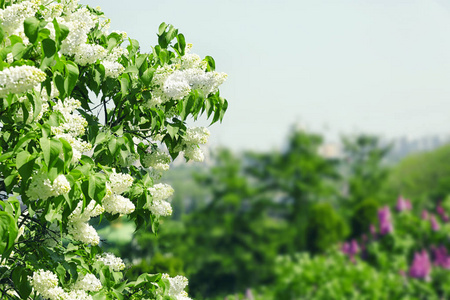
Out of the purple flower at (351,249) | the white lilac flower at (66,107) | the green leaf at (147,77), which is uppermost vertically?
the purple flower at (351,249)

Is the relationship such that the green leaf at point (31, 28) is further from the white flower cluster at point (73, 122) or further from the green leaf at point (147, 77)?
the green leaf at point (147, 77)

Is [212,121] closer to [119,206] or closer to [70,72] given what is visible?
[119,206]

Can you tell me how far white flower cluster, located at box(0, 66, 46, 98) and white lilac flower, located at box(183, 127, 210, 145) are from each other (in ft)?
4.96

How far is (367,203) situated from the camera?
910 centimetres

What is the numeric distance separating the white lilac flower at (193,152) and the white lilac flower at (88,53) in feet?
3.27

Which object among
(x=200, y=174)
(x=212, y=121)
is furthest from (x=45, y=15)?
(x=200, y=174)

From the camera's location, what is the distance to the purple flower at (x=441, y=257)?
7.23 meters

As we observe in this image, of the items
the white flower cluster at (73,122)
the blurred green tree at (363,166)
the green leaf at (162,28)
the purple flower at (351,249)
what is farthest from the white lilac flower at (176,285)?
the blurred green tree at (363,166)

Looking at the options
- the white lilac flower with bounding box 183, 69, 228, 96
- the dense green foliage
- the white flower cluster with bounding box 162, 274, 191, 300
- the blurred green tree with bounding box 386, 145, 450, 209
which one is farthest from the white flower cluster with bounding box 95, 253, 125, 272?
the blurred green tree with bounding box 386, 145, 450, 209

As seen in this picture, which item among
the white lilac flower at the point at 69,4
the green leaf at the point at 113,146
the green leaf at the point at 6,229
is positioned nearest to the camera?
the green leaf at the point at 6,229

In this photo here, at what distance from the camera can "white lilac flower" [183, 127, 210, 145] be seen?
12.2ft

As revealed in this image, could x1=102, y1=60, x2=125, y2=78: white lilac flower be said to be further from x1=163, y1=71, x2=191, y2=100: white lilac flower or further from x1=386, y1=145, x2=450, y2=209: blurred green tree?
x1=386, y1=145, x2=450, y2=209: blurred green tree

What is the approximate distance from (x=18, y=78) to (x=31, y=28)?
303 millimetres

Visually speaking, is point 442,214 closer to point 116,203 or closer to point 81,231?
point 116,203
